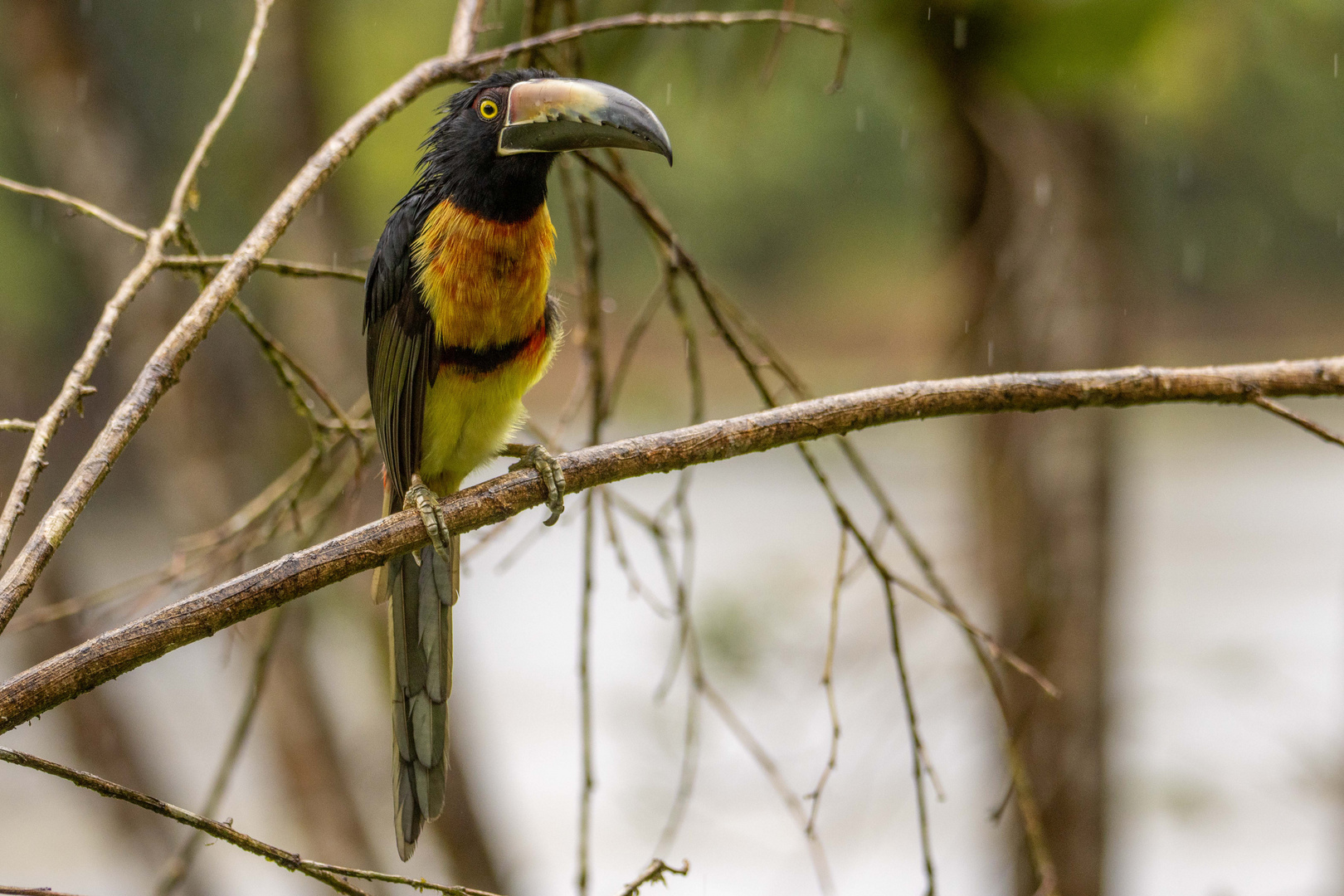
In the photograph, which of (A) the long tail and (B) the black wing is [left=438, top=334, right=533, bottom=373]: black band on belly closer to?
(B) the black wing

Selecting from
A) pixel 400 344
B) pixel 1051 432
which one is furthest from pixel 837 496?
pixel 1051 432

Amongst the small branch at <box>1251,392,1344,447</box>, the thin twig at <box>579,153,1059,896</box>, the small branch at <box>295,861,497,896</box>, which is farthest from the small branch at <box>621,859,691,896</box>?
the small branch at <box>1251,392,1344,447</box>

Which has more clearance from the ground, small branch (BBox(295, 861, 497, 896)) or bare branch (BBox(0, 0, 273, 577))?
bare branch (BBox(0, 0, 273, 577))

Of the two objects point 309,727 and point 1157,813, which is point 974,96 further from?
point 1157,813

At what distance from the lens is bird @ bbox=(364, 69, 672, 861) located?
1.38 m

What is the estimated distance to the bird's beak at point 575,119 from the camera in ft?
4.03

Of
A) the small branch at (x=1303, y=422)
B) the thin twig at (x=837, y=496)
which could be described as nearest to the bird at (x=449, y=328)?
the thin twig at (x=837, y=496)

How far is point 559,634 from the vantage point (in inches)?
267

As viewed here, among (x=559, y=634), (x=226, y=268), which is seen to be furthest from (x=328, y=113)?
(x=559, y=634)

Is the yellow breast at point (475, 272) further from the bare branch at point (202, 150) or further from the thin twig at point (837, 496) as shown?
the bare branch at point (202, 150)

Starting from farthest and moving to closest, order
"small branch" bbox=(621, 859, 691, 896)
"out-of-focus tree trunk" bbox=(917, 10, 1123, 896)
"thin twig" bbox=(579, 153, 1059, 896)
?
"out-of-focus tree trunk" bbox=(917, 10, 1123, 896)
"thin twig" bbox=(579, 153, 1059, 896)
"small branch" bbox=(621, 859, 691, 896)

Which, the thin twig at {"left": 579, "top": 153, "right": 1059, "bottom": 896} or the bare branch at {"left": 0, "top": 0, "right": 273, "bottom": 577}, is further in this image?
the thin twig at {"left": 579, "top": 153, "right": 1059, "bottom": 896}

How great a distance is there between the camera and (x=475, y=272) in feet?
4.80

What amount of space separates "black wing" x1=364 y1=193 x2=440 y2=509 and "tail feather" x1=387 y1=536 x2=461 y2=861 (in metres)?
0.13
